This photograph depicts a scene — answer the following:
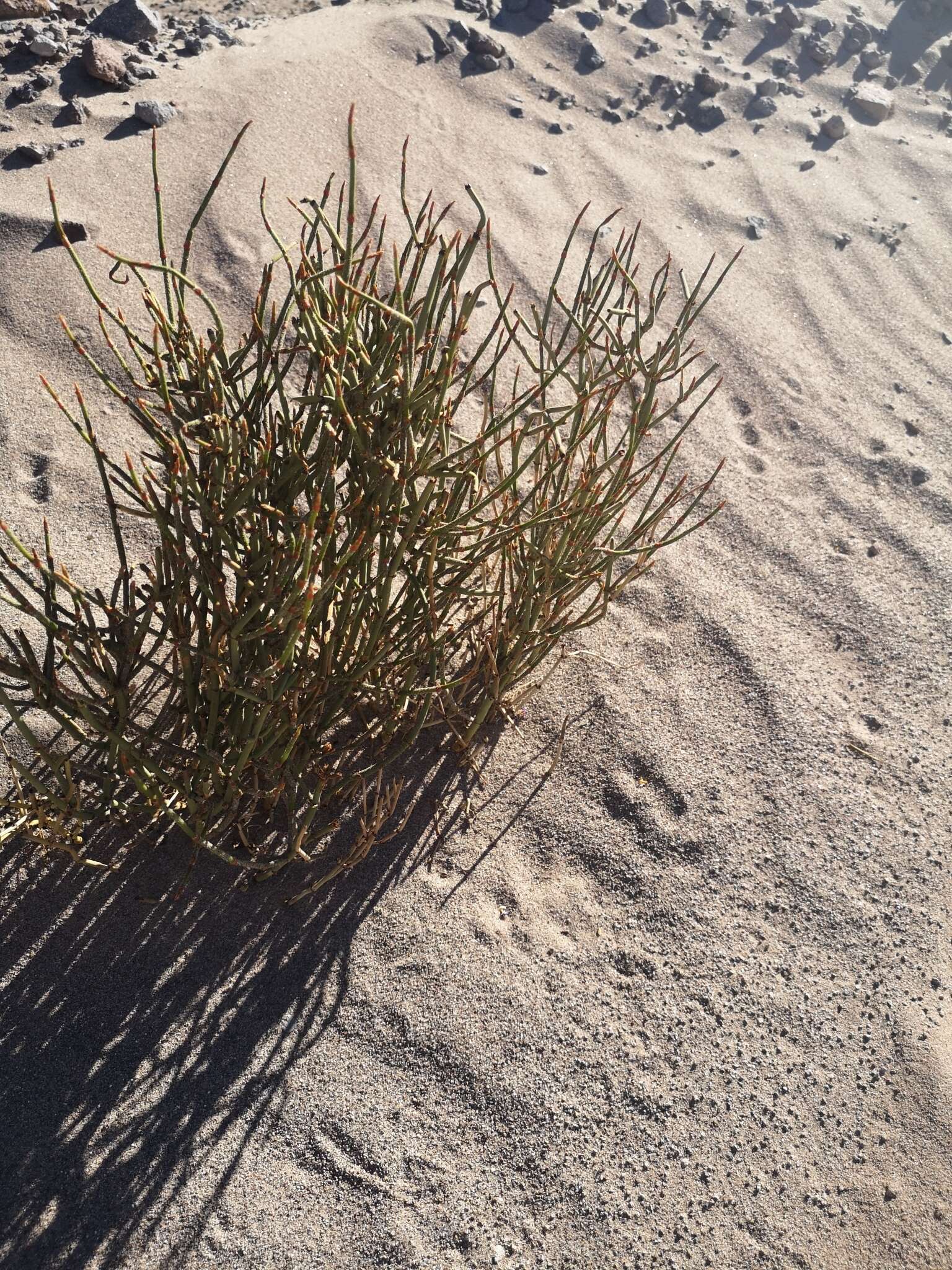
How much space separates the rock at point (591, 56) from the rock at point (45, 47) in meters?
1.75

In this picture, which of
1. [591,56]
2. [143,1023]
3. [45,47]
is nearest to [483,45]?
[591,56]

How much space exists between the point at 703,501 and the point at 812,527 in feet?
0.83

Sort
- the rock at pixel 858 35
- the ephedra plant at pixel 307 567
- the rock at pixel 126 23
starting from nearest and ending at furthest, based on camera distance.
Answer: the ephedra plant at pixel 307 567, the rock at pixel 126 23, the rock at pixel 858 35

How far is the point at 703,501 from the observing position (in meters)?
2.28

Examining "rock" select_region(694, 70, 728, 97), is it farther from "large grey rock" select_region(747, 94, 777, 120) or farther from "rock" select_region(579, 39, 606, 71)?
"rock" select_region(579, 39, 606, 71)

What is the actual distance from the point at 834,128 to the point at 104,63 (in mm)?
2464

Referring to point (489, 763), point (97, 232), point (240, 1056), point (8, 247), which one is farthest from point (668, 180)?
point (240, 1056)

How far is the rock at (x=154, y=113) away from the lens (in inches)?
110

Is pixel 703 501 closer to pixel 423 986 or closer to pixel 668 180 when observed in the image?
pixel 423 986

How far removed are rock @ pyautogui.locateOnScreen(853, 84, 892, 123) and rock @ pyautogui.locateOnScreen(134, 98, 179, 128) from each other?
8.36 ft

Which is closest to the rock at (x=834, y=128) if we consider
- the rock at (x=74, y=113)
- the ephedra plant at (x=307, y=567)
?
the rock at (x=74, y=113)

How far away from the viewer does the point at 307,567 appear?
0.99m

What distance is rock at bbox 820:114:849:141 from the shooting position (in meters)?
3.64

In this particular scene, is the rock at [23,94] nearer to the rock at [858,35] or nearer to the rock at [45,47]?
the rock at [45,47]
